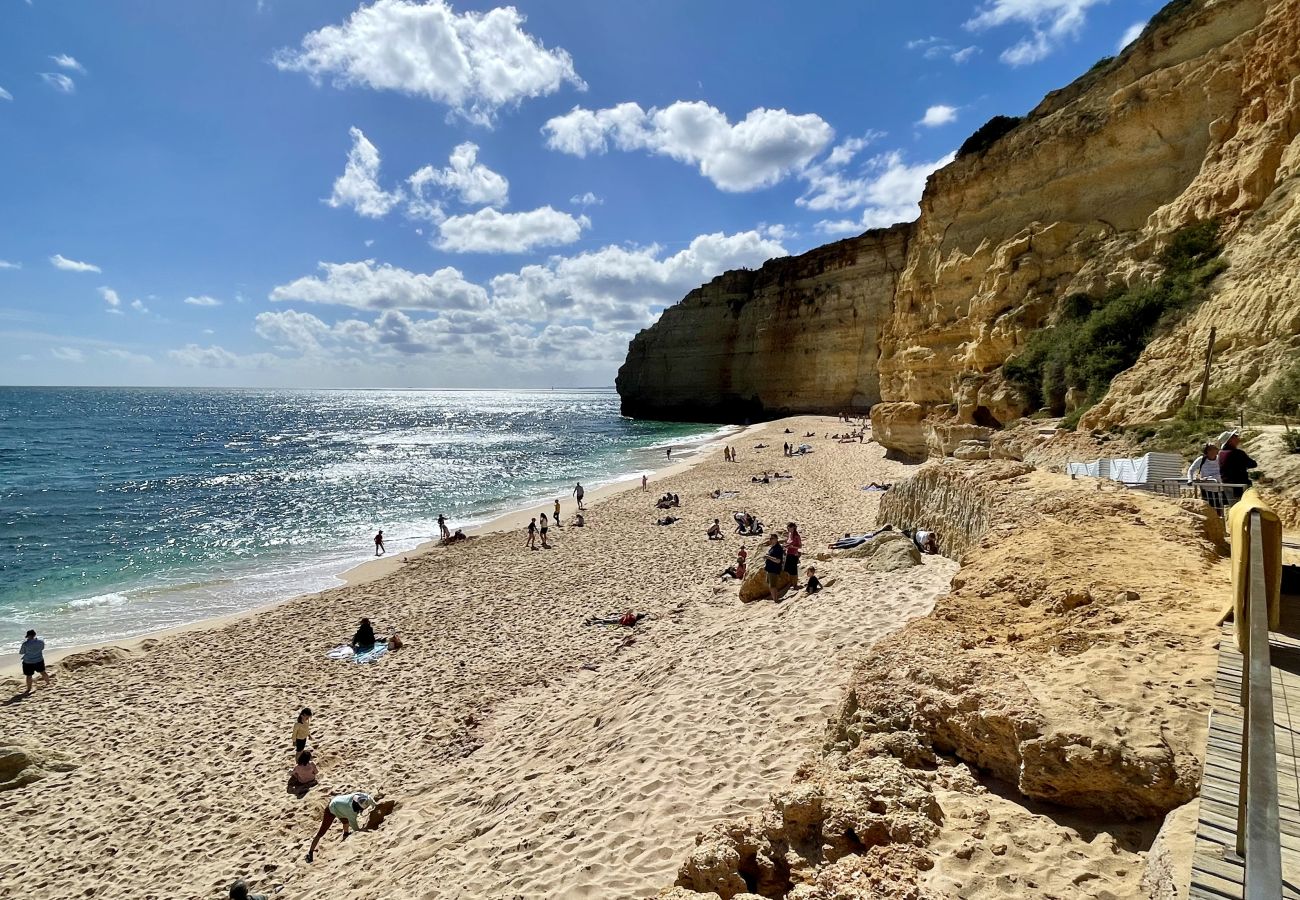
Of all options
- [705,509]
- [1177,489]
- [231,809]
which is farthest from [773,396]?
[231,809]

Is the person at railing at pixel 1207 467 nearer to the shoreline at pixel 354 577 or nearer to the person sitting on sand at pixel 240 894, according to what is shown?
the person sitting on sand at pixel 240 894

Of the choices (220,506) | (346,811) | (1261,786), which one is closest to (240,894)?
(346,811)

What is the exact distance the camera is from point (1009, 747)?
11.5 ft

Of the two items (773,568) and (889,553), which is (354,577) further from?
(889,553)

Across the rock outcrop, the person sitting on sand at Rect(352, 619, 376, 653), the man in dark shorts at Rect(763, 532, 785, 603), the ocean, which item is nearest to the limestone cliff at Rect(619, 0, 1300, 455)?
the man in dark shorts at Rect(763, 532, 785, 603)

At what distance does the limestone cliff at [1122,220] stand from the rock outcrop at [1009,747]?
29.4 ft

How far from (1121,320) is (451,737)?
17.4 metres

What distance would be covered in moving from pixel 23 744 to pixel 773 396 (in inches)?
2403

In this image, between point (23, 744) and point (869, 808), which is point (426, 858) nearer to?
point (869, 808)

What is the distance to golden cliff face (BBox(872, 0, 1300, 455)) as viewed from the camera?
11484mm

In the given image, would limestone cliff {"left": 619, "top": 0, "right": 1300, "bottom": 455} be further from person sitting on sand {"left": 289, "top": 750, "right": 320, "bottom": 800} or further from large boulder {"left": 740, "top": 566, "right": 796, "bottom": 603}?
person sitting on sand {"left": 289, "top": 750, "right": 320, "bottom": 800}

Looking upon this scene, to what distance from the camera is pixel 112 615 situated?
1441cm

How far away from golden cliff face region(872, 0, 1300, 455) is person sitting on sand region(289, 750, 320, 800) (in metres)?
15.2

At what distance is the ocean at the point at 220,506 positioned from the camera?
51.6 feet
